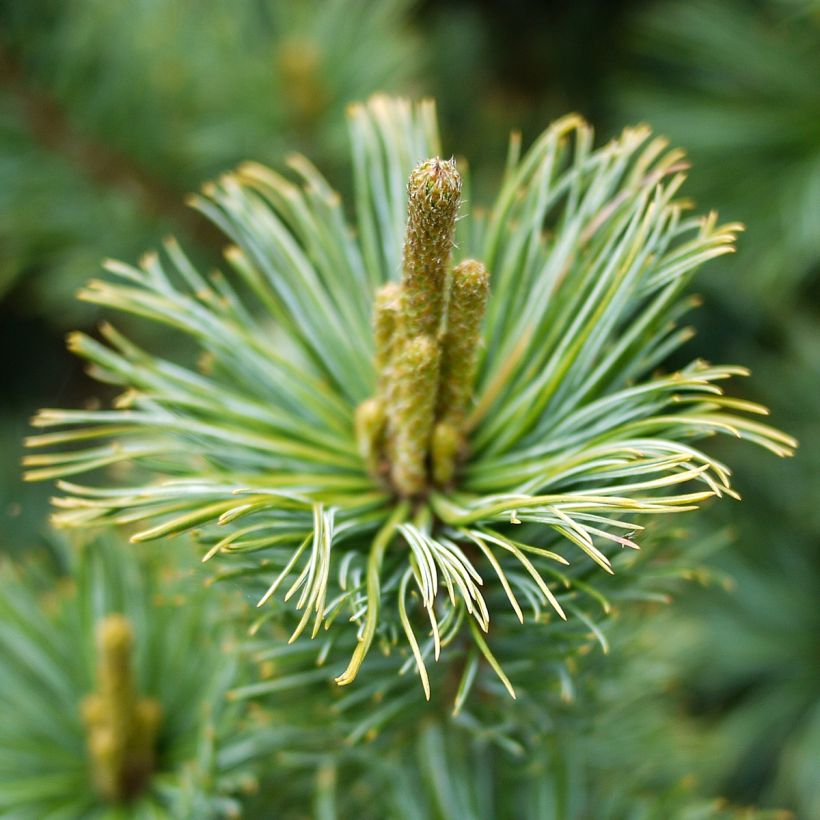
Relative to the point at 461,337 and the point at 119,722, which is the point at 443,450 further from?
the point at 119,722

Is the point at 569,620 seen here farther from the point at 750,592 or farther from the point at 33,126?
the point at 33,126

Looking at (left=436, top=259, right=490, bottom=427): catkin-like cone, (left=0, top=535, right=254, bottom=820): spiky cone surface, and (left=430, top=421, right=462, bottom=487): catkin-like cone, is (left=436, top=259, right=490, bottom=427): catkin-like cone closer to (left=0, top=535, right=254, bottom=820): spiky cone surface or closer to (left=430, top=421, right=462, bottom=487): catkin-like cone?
(left=430, top=421, right=462, bottom=487): catkin-like cone

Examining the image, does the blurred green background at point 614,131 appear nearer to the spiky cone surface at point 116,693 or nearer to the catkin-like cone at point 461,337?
the spiky cone surface at point 116,693

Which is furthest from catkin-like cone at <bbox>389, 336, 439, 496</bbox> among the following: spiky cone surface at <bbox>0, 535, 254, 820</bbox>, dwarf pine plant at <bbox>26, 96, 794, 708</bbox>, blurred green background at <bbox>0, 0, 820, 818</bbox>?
blurred green background at <bbox>0, 0, 820, 818</bbox>

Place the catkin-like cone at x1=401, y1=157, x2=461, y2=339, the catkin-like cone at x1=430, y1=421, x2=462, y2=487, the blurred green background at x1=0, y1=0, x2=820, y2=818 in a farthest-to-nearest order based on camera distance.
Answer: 1. the blurred green background at x1=0, y1=0, x2=820, y2=818
2. the catkin-like cone at x1=430, y1=421, x2=462, y2=487
3. the catkin-like cone at x1=401, y1=157, x2=461, y2=339

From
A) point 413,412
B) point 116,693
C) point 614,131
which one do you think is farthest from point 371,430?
point 614,131

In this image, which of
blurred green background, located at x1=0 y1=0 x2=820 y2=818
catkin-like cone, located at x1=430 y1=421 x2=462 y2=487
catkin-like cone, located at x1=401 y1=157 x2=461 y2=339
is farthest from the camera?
blurred green background, located at x1=0 y1=0 x2=820 y2=818

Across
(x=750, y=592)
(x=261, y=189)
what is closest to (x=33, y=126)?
(x=261, y=189)
